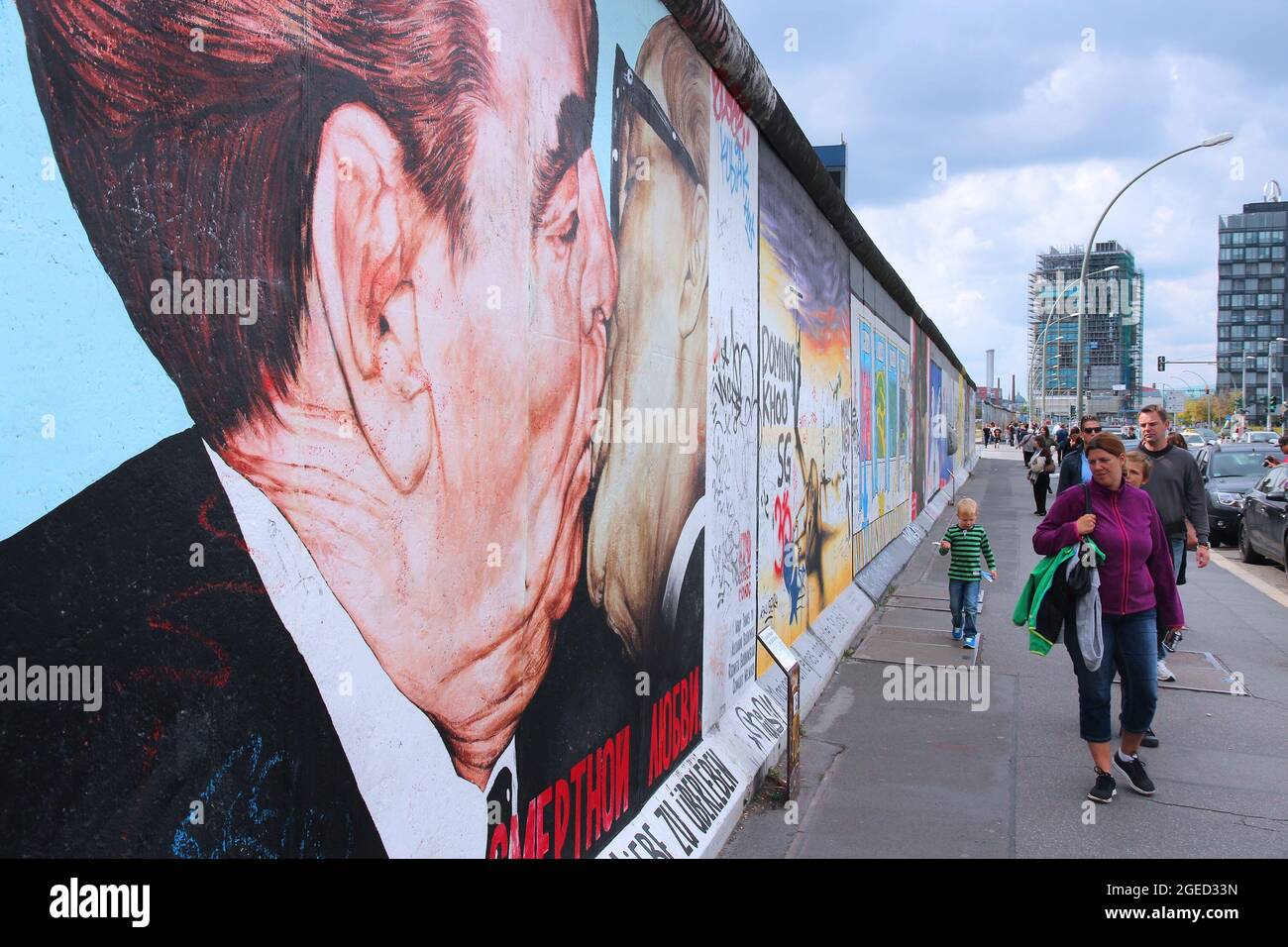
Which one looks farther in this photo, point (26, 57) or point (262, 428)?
point (262, 428)

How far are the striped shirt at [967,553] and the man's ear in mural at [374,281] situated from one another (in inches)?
271

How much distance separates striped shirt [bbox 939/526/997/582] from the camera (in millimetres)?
8453

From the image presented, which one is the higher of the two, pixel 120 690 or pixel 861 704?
pixel 120 690

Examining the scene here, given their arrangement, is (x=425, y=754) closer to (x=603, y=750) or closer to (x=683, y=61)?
(x=603, y=750)

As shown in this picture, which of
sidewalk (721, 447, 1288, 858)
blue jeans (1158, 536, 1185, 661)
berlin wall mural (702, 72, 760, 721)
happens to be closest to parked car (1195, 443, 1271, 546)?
blue jeans (1158, 536, 1185, 661)

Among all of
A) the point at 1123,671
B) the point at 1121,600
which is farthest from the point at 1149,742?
the point at 1121,600

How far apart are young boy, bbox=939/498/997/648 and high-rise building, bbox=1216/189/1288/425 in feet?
552

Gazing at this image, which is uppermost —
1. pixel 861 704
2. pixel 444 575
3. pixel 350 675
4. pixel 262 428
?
pixel 262 428

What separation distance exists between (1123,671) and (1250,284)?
18514cm

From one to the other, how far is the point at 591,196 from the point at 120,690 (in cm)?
256

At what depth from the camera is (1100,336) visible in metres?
141

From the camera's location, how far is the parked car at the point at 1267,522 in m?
12.9

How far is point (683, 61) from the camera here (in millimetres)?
4781
